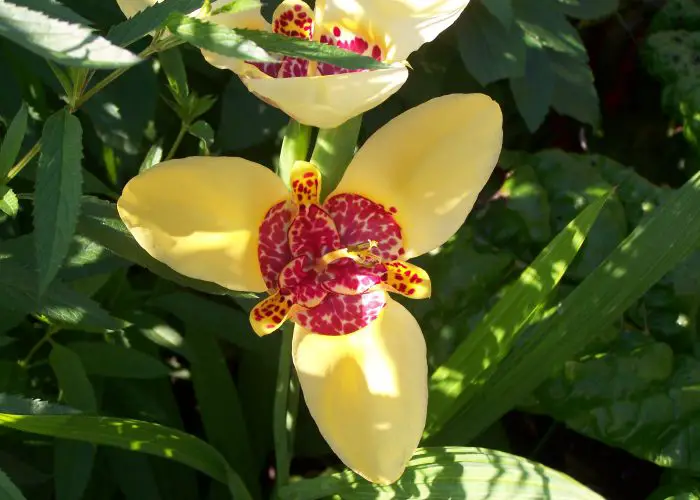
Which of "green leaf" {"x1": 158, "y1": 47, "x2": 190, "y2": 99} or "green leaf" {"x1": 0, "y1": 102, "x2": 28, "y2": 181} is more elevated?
"green leaf" {"x1": 158, "y1": 47, "x2": 190, "y2": 99}

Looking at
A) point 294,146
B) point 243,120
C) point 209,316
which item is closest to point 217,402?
point 209,316

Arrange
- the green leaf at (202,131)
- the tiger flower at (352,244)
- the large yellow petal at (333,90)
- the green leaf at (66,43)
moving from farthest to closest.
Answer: the green leaf at (202,131) → the tiger flower at (352,244) → the large yellow petal at (333,90) → the green leaf at (66,43)

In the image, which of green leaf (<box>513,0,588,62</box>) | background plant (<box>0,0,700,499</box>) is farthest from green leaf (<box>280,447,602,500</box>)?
green leaf (<box>513,0,588,62</box>)

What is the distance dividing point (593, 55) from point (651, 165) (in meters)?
0.24

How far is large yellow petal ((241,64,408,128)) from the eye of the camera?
0.54 m

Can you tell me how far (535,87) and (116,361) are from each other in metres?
0.66

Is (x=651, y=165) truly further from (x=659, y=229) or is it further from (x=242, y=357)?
(x=242, y=357)

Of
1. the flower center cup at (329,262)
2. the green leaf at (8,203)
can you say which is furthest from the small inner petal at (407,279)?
the green leaf at (8,203)

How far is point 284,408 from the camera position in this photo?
83 cm

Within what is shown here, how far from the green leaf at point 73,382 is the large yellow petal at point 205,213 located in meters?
0.23

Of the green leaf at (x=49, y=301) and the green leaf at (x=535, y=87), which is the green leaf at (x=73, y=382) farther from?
the green leaf at (x=535, y=87)

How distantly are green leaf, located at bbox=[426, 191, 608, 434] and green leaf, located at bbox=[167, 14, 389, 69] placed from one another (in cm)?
40

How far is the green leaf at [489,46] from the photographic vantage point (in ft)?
3.44

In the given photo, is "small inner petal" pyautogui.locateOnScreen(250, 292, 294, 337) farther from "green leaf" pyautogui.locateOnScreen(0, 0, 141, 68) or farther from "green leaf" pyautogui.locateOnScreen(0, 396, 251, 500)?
"green leaf" pyautogui.locateOnScreen(0, 0, 141, 68)
